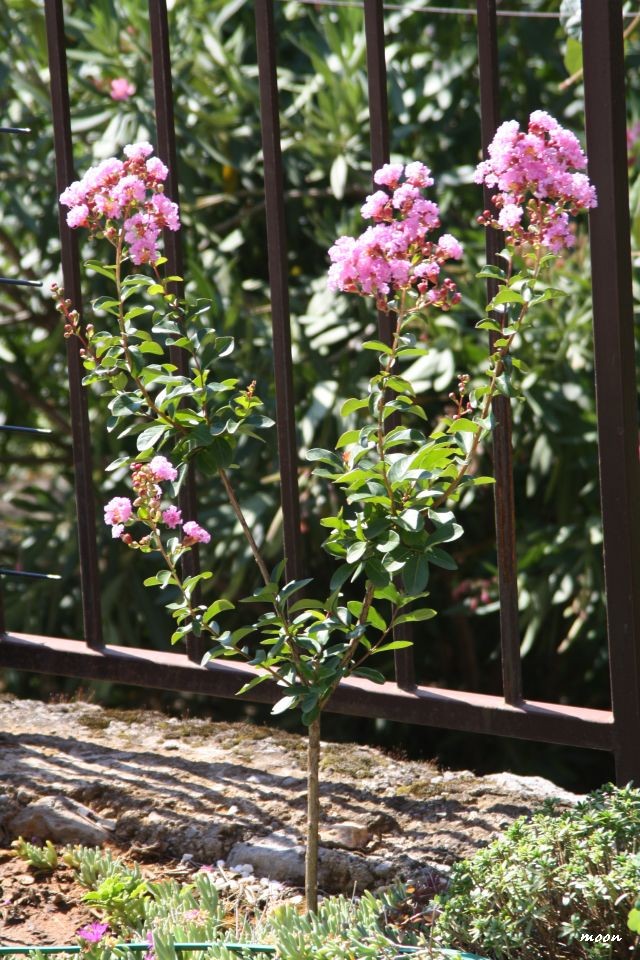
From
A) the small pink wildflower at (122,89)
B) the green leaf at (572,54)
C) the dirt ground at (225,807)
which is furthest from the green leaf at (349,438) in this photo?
the small pink wildflower at (122,89)

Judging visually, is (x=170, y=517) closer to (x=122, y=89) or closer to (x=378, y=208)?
(x=378, y=208)

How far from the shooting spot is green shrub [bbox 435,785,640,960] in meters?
1.28

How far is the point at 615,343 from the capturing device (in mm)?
1587

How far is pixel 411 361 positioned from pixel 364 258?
2064mm

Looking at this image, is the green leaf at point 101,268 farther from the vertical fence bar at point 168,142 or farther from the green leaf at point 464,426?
the green leaf at point 464,426

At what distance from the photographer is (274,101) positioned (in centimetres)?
175

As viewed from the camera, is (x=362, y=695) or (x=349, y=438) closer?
(x=349, y=438)

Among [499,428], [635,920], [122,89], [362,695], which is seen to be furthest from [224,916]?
[122,89]

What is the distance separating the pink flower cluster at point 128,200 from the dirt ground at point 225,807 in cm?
82

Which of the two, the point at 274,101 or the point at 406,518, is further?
the point at 274,101

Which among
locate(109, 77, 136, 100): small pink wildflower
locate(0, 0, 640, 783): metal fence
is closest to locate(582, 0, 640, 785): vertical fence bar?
locate(0, 0, 640, 783): metal fence

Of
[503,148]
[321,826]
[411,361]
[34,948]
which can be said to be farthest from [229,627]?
[503,148]

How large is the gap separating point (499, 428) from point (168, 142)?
2.15 ft

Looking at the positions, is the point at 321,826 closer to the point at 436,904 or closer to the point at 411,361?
the point at 436,904
